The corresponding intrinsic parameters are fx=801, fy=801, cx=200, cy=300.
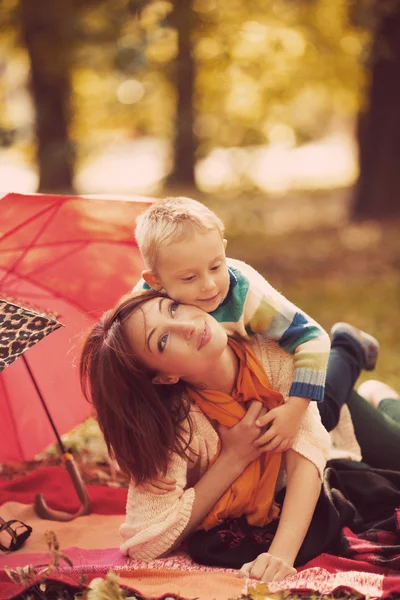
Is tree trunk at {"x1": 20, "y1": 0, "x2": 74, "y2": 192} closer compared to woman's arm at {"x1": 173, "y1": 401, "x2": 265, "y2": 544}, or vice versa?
woman's arm at {"x1": 173, "y1": 401, "x2": 265, "y2": 544}

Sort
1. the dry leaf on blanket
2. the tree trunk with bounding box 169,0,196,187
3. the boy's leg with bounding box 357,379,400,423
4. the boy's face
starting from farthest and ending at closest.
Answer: the tree trunk with bounding box 169,0,196,187 → the boy's leg with bounding box 357,379,400,423 → the boy's face → the dry leaf on blanket

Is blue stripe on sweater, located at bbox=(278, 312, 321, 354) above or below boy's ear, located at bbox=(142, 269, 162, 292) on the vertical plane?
below

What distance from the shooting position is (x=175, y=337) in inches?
93.4

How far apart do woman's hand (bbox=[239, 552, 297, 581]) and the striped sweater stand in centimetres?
51

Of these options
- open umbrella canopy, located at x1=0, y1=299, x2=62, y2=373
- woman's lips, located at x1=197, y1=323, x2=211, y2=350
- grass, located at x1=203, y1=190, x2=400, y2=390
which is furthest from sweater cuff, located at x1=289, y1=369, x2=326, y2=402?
grass, located at x1=203, y1=190, x2=400, y2=390

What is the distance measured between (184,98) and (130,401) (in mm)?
9660

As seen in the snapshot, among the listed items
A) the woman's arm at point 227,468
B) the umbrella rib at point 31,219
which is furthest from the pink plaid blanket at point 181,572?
the umbrella rib at point 31,219

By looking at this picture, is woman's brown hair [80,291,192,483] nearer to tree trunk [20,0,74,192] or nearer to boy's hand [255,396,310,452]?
boy's hand [255,396,310,452]

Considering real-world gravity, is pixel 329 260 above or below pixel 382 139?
below

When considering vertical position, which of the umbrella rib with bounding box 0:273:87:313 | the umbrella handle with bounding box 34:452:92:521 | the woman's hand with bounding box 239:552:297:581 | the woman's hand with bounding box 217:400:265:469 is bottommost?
the umbrella handle with bounding box 34:452:92:521

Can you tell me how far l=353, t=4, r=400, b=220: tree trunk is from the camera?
812cm

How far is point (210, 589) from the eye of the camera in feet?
7.98

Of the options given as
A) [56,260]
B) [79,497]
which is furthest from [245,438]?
[56,260]

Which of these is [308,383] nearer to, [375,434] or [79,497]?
[375,434]
